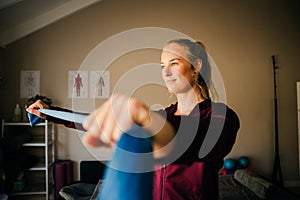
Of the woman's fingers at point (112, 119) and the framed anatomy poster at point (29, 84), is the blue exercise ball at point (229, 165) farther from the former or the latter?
the woman's fingers at point (112, 119)

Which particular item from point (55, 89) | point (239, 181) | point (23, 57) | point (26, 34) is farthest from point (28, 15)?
point (239, 181)

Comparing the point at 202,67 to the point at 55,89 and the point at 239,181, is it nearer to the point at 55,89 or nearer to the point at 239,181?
the point at 239,181

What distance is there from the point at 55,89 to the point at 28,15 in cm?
91

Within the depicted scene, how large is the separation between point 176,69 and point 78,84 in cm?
325

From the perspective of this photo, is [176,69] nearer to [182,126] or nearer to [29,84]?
[182,126]

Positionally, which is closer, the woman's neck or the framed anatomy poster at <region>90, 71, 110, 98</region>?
the woman's neck

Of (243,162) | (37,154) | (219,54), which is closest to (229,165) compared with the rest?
(243,162)

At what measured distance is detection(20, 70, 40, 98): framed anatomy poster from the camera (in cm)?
351

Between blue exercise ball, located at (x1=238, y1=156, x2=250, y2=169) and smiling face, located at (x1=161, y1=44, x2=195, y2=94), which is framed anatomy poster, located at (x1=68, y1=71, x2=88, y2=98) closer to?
Answer: blue exercise ball, located at (x1=238, y1=156, x2=250, y2=169)

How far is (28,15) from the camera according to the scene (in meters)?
3.28

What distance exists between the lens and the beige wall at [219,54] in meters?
3.52

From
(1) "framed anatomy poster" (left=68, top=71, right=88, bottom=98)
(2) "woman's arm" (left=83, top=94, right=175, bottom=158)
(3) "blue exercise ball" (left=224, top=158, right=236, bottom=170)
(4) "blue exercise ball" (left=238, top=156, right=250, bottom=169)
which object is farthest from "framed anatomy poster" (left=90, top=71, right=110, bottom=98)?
(2) "woman's arm" (left=83, top=94, right=175, bottom=158)

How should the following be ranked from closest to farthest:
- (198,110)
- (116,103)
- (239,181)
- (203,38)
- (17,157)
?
(116,103) → (198,110) → (239,181) → (17,157) → (203,38)

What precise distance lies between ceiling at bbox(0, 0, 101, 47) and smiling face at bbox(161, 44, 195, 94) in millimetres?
3064
